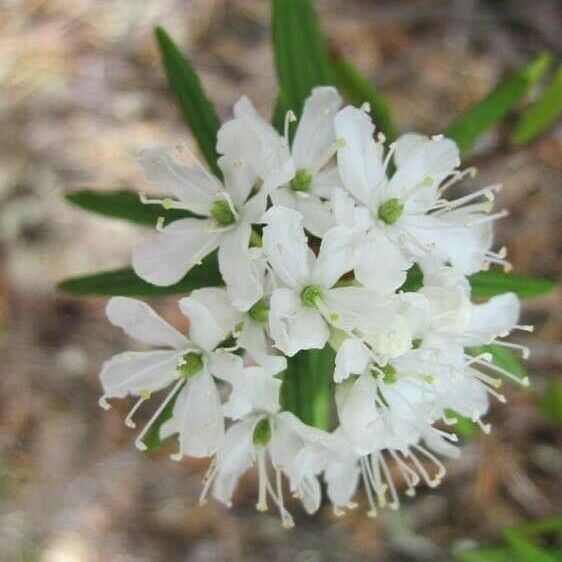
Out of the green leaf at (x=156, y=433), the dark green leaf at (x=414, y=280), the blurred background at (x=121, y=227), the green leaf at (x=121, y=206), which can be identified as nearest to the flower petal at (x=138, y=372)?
the green leaf at (x=156, y=433)

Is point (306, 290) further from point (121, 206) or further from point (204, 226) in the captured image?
point (121, 206)

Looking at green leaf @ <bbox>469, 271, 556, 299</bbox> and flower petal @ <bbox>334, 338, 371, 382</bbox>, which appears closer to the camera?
flower petal @ <bbox>334, 338, 371, 382</bbox>

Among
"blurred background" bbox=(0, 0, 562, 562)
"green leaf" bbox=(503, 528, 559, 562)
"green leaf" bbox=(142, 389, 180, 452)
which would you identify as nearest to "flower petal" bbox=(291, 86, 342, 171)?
"green leaf" bbox=(142, 389, 180, 452)

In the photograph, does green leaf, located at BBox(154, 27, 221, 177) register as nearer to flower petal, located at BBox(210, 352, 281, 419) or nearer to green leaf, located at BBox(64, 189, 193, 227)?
green leaf, located at BBox(64, 189, 193, 227)

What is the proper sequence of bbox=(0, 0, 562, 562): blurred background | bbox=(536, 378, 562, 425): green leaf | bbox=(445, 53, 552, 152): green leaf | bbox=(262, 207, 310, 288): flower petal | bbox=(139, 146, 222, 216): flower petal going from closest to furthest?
bbox=(262, 207, 310, 288): flower petal, bbox=(139, 146, 222, 216): flower petal, bbox=(445, 53, 552, 152): green leaf, bbox=(536, 378, 562, 425): green leaf, bbox=(0, 0, 562, 562): blurred background

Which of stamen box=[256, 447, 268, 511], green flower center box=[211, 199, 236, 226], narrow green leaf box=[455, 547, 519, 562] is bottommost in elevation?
narrow green leaf box=[455, 547, 519, 562]

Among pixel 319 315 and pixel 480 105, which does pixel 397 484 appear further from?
pixel 319 315

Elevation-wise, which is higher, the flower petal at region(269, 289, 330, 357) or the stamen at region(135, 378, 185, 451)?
the flower petal at region(269, 289, 330, 357)
